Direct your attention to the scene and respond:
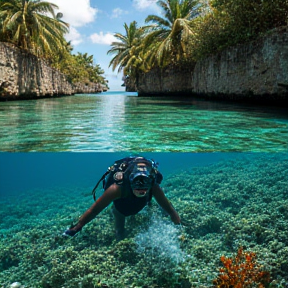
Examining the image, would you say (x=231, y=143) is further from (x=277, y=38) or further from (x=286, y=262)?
(x=277, y=38)

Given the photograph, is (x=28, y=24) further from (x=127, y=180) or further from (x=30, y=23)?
(x=127, y=180)

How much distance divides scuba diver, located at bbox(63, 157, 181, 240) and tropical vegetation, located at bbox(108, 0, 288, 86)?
10.5 m

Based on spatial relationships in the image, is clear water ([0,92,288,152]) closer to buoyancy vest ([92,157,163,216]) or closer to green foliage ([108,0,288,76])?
buoyancy vest ([92,157,163,216])

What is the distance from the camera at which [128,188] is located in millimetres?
6777

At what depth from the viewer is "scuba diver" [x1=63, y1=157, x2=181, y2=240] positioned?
20.7 feet

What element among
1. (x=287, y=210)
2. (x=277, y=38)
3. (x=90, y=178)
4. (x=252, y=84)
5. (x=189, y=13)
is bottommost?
(x=90, y=178)

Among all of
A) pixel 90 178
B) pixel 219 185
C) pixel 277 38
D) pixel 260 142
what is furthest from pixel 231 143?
pixel 90 178

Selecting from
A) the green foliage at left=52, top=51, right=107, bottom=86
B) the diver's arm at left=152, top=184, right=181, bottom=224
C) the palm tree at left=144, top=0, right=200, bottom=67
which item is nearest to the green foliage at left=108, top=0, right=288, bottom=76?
the palm tree at left=144, top=0, right=200, bottom=67

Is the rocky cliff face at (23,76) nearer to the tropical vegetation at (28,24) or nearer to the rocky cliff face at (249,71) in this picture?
the tropical vegetation at (28,24)

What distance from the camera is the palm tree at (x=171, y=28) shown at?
86.9ft

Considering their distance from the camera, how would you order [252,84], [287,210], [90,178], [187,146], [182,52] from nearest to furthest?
[187,146], [287,210], [252,84], [90,178], [182,52]

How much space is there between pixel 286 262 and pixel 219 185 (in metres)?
5.53

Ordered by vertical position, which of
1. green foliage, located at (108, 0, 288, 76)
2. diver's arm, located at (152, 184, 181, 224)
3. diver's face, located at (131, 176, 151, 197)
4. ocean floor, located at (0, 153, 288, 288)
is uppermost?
green foliage, located at (108, 0, 288, 76)

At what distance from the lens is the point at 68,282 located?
659 centimetres
